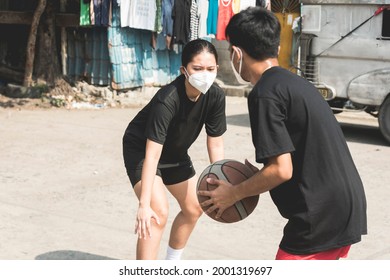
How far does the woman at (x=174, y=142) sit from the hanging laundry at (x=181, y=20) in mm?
9452

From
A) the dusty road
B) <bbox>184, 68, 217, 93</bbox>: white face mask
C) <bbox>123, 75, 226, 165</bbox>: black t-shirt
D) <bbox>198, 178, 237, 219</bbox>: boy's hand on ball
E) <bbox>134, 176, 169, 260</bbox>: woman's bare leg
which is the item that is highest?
<bbox>184, 68, 217, 93</bbox>: white face mask

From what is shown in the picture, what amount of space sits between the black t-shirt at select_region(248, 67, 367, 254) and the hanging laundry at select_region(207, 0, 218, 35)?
1155 centimetres

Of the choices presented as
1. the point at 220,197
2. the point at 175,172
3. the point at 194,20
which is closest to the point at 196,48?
the point at 175,172

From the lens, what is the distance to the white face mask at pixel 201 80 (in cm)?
496

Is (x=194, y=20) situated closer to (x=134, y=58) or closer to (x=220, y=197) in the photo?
(x=134, y=58)

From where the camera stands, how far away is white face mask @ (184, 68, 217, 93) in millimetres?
4961

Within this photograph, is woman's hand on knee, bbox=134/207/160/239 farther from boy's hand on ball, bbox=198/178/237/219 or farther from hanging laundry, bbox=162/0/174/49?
hanging laundry, bbox=162/0/174/49

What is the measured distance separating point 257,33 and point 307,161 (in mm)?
610

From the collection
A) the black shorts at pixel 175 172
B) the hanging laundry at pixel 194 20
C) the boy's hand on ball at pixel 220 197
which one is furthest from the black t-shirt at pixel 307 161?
the hanging laundry at pixel 194 20

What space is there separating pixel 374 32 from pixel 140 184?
7297mm

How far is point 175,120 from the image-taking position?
5105 millimetres

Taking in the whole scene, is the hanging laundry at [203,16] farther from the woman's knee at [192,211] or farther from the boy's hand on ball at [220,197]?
the boy's hand on ball at [220,197]

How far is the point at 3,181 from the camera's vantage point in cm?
841

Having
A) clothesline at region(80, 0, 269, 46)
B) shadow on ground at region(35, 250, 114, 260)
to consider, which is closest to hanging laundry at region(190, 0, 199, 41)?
clothesline at region(80, 0, 269, 46)
